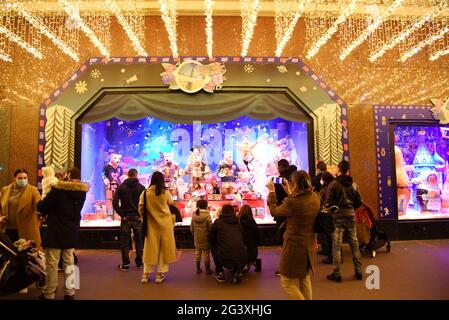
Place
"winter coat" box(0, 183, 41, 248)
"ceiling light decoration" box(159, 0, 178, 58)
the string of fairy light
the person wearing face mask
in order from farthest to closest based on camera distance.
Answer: the string of fairy light < "ceiling light decoration" box(159, 0, 178, 58) < the person wearing face mask < "winter coat" box(0, 183, 41, 248)

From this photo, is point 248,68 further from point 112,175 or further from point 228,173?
point 112,175

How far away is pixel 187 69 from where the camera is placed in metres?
7.21

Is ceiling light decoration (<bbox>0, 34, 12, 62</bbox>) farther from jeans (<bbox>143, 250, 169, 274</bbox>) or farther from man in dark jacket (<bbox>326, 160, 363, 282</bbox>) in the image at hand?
man in dark jacket (<bbox>326, 160, 363, 282</bbox>)

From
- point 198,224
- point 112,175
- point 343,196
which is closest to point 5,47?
point 112,175

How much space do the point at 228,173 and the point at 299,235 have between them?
4989mm

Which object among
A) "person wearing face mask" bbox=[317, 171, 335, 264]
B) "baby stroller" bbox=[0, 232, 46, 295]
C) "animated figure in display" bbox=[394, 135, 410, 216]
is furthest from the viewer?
"animated figure in display" bbox=[394, 135, 410, 216]

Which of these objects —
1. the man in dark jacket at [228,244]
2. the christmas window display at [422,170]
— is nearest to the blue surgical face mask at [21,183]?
the man in dark jacket at [228,244]

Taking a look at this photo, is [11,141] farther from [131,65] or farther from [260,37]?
[260,37]

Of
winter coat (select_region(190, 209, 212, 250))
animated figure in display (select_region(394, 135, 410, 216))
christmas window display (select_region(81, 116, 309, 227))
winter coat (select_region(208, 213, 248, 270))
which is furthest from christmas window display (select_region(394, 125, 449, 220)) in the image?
winter coat (select_region(190, 209, 212, 250))

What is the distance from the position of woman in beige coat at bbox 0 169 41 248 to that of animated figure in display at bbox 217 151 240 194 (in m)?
4.18

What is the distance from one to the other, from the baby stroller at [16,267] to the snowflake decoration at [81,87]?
4171 millimetres

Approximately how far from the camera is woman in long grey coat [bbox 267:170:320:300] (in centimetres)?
286

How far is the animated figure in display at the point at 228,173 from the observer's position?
7703mm
